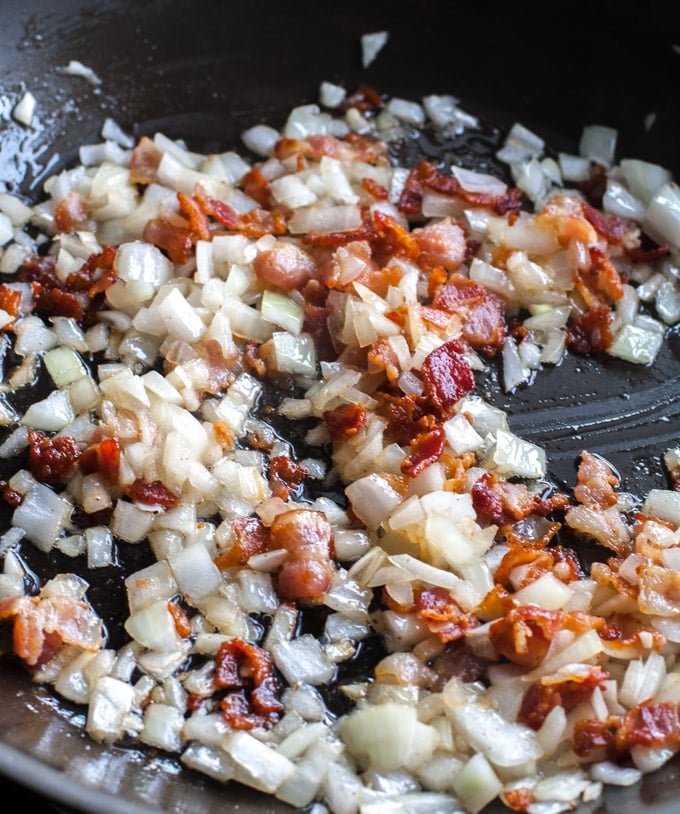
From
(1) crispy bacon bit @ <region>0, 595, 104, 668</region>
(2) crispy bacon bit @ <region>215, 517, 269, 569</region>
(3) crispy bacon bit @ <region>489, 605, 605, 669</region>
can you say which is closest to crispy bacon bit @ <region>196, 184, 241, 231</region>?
(2) crispy bacon bit @ <region>215, 517, 269, 569</region>

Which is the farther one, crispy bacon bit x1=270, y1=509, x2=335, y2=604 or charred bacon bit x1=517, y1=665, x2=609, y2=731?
crispy bacon bit x1=270, y1=509, x2=335, y2=604

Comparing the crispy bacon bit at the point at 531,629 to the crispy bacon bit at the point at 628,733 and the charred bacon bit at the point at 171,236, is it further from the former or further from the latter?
the charred bacon bit at the point at 171,236

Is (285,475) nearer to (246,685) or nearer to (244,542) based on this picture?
(244,542)

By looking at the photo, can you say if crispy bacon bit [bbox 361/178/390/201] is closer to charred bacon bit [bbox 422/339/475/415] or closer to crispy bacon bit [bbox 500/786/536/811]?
charred bacon bit [bbox 422/339/475/415]

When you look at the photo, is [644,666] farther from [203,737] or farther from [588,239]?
[588,239]

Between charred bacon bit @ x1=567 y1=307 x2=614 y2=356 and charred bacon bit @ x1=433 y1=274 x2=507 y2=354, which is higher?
charred bacon bit @ x1=433 y1=274 x2=507 y2=354

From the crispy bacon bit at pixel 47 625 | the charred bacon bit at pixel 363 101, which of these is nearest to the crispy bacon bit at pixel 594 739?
the crispy bacon bit at pixel 47 625

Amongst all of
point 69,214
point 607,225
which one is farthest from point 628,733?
point 69,214
